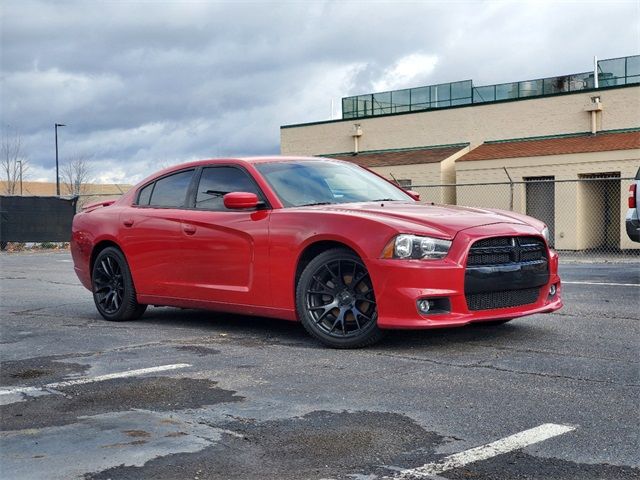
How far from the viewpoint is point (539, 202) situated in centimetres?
2803

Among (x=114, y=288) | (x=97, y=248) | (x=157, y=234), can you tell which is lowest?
(x=114, y=288)

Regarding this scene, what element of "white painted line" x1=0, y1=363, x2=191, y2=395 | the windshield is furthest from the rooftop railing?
"white painted line" x1=0, y1=363, x2=191, y2=395

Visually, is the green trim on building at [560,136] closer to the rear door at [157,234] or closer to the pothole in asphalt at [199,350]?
the rear door at [157,234]

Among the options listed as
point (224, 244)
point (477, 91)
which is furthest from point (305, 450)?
point (477, 91)

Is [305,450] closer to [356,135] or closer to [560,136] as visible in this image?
[560,136]

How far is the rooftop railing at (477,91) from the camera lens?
1192 inches

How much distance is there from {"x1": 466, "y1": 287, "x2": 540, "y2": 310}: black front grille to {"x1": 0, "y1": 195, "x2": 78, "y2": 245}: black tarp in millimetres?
22071

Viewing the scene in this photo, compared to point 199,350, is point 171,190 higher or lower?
higher

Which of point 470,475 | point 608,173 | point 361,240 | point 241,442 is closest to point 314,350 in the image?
point 361,240

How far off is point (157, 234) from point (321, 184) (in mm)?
1696

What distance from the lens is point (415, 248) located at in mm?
6320

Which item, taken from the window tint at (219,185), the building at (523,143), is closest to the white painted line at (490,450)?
the window tint at (219,185)

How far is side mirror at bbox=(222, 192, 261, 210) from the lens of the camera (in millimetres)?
7164

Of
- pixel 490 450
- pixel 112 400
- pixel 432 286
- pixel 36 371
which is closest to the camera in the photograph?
pixel 490 450
